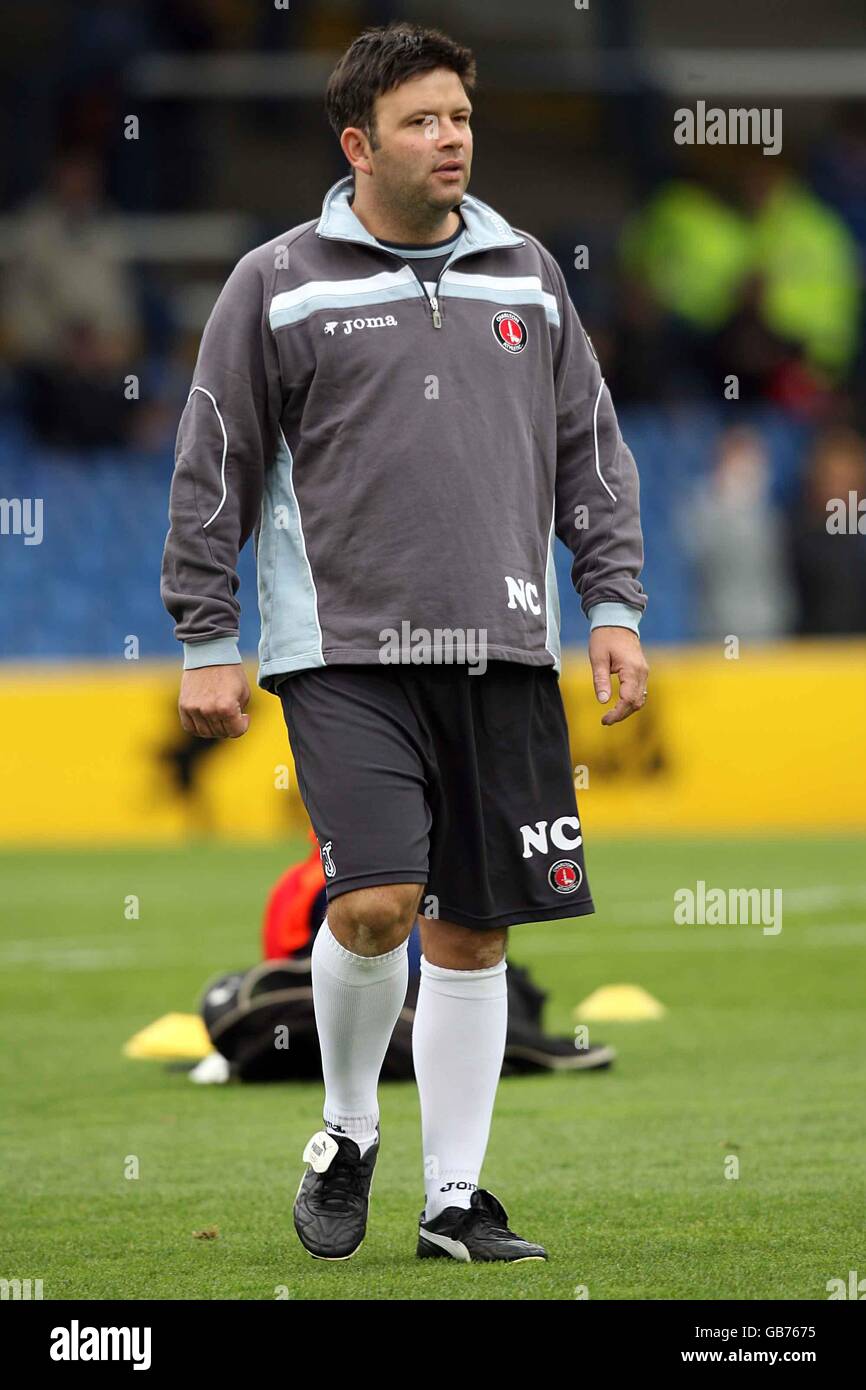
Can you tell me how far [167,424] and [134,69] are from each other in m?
3.41

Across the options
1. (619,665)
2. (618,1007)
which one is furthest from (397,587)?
(618,1007)

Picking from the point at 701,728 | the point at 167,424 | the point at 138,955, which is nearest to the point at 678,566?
the point at 701,728

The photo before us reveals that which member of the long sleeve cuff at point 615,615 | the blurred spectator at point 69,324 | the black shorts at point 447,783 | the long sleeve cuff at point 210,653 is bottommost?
the black shorts at point 447,783

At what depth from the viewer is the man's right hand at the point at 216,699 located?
14.4 ft

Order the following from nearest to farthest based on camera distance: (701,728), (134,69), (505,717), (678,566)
Answer: 1. (505,717)
2. (701,728)
3. (678,566)
4. (134,69)

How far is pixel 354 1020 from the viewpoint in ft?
14.9

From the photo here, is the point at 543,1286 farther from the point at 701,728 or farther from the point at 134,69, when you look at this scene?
the point at 134,69

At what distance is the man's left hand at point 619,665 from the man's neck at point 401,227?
0.81m

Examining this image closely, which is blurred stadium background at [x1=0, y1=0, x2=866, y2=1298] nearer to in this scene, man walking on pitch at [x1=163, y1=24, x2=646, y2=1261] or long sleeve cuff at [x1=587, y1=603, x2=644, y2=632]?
man walking on pitch at [x1=163, y1=24, x2=646, y2=1261]

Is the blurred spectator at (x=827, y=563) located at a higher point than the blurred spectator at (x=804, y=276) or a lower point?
lower

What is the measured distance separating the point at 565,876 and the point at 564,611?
41.1ft

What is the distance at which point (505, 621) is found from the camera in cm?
443

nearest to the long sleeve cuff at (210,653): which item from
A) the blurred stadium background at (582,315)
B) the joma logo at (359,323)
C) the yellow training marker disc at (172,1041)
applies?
the joma logo at (359,323)

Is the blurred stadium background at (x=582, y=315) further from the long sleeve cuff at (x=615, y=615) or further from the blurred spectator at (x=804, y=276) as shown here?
the long sleeve cuff at (x=615, y=615)
